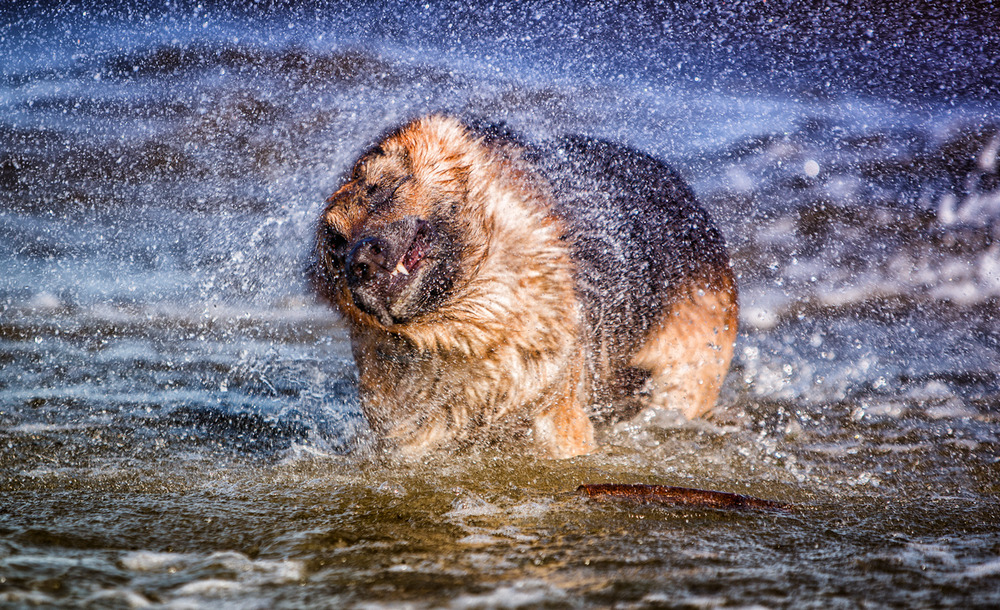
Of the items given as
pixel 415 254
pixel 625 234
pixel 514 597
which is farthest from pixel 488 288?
pixel 514 597

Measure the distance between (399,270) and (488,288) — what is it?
0.58m

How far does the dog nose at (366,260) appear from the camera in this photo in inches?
116

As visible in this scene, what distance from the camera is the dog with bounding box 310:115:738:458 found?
331cm

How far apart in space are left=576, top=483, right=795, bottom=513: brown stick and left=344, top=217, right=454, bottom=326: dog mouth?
4.91 feet

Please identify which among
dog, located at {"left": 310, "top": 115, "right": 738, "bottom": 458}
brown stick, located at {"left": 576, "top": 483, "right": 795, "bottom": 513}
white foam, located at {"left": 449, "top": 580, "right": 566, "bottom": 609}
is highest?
dog, located at {"left": 310, "top": 115, "right": 738, "bottom": 458}

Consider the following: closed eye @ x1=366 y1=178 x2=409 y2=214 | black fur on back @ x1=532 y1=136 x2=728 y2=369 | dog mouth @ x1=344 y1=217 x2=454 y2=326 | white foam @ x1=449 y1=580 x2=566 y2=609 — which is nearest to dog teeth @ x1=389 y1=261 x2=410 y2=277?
dog mouth @ x1=344 y1=217 x2=454 y2=326

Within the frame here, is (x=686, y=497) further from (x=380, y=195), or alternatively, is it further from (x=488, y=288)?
(x=380, y=195)

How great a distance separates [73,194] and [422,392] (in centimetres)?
511

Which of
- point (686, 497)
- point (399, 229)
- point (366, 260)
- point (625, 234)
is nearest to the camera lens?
point (686, 497)

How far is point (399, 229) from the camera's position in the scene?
312 cm

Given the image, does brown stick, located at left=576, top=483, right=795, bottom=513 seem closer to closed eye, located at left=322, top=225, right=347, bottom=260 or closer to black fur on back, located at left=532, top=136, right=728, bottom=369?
black fur on back, located at left=532, top=136, right=728, bottom=369

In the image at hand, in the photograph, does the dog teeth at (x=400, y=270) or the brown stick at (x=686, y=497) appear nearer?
the brown stick at (x=686, y=497)

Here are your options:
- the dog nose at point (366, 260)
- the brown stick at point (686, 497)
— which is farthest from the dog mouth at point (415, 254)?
the brown stick at point (686, 497)

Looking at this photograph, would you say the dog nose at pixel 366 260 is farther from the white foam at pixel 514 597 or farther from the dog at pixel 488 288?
the white foam at pixel 514 597
